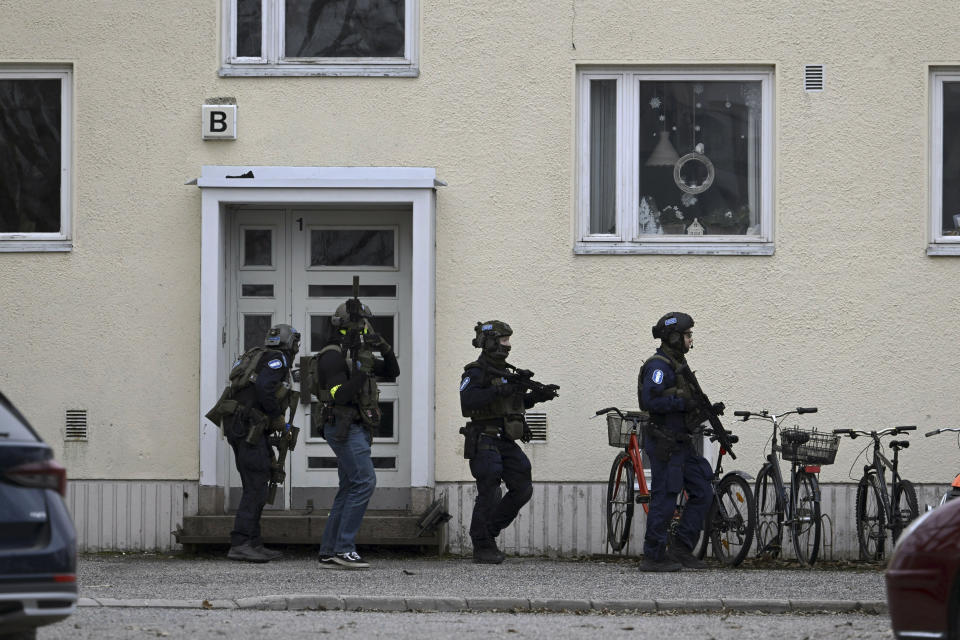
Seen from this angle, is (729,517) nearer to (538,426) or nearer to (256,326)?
(538,426)

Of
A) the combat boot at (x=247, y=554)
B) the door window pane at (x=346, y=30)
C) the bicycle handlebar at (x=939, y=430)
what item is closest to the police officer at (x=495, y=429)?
the combat boot at (x=247, y=554)

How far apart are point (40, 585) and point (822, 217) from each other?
8359mm

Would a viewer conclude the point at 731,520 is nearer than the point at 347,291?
Yes

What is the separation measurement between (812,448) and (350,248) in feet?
14.4

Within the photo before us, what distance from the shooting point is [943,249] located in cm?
1324

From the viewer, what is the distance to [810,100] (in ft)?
43.6

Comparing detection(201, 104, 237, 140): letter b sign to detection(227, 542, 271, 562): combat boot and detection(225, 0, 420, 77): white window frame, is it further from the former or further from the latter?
detection(227, 542, 271, 562): combat boot

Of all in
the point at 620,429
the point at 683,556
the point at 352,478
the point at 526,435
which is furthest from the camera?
the point at 620,429

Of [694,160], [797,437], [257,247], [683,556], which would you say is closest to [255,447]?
[257,247]

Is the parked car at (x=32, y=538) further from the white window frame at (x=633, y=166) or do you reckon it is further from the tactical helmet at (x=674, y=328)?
the white window frame at (x=633, y=166)

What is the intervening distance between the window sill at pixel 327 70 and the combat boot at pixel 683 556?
4593mm

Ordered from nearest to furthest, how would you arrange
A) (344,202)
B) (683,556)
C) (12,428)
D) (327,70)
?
(12,428) < (683,556) < (344,202) < (327,70)

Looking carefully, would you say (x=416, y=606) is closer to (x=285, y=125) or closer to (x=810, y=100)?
(x=285, y=125)

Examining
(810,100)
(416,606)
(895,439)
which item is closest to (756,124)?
(810,100)
